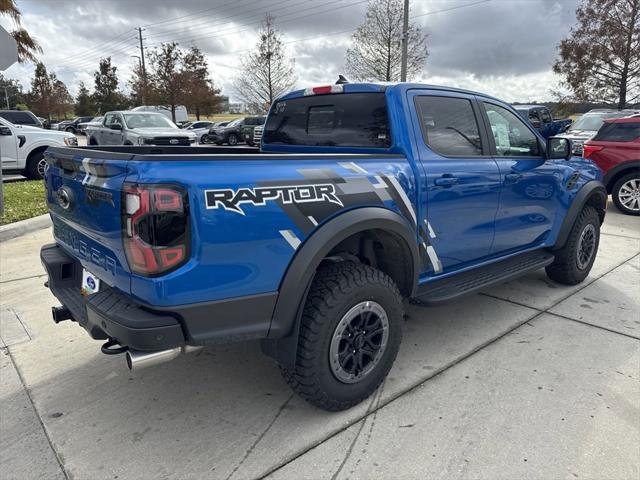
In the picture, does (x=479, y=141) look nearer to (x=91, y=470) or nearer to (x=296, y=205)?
(x=296, y=205)

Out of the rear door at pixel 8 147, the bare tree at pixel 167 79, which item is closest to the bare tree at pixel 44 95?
the bare tree at pixel 167 79

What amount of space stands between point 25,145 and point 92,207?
977 centimetres

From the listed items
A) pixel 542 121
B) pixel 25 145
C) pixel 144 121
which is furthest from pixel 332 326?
pixel 542 121

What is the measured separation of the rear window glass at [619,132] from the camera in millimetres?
8484

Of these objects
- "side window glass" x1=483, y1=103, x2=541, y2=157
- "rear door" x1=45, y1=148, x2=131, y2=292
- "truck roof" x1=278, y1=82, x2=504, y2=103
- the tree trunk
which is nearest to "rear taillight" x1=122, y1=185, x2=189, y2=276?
"rear door" x1=45, y1=148, x2=131, y2=292

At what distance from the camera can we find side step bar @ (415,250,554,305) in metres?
3.17

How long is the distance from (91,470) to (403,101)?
8.69 ft

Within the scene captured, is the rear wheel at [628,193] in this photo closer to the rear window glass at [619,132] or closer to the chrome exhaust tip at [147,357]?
the rear window glass at [619,132]

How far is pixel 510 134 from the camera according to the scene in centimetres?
392

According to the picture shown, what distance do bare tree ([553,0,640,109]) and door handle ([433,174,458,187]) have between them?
2546 centimetres

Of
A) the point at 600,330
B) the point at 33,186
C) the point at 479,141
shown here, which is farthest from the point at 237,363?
the point at 33,186

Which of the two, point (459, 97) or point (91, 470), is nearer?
point (91, 470)

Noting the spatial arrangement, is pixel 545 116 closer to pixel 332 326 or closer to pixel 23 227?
pixel 23 227

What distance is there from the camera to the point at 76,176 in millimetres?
2455
